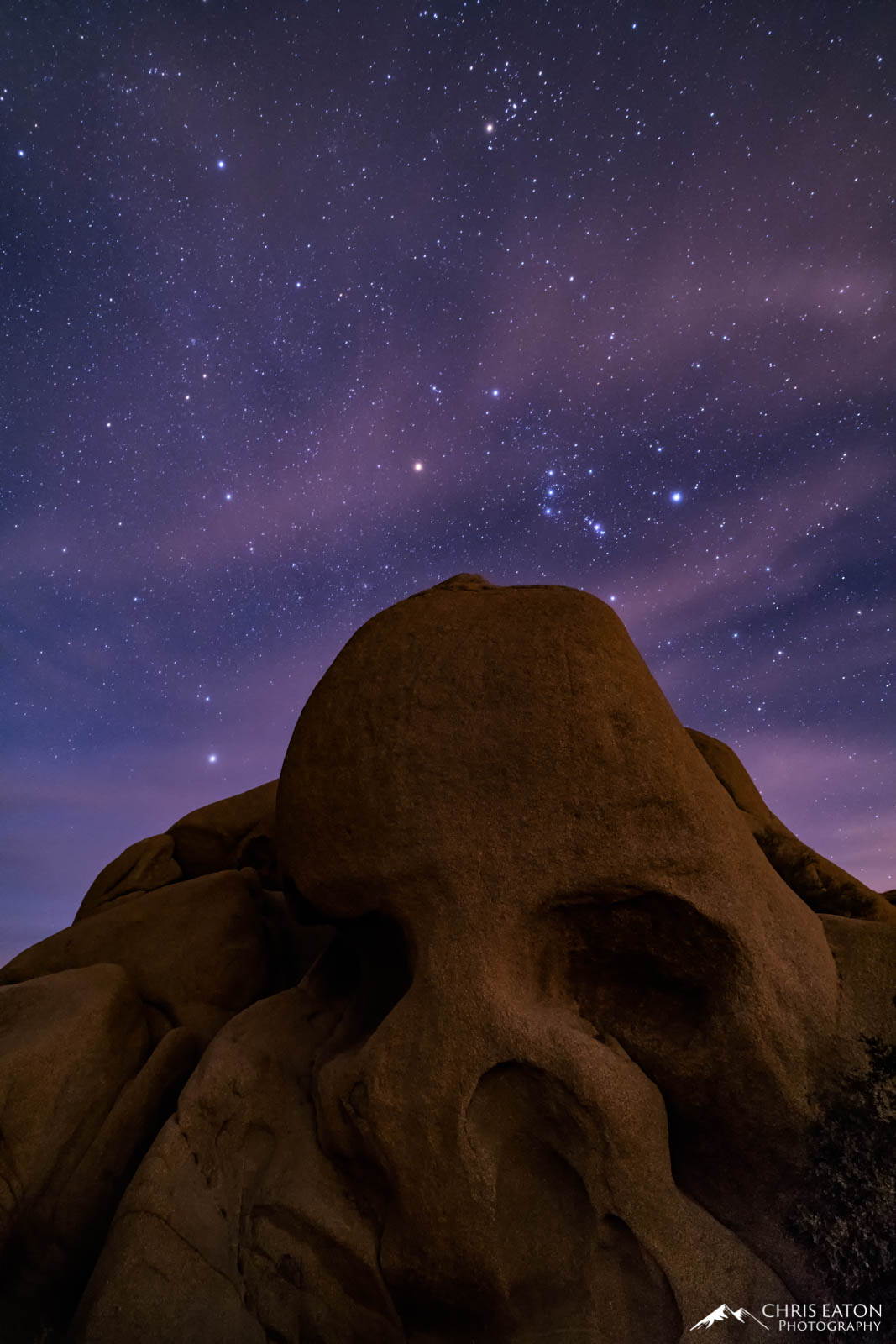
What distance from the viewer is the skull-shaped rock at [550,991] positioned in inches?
262

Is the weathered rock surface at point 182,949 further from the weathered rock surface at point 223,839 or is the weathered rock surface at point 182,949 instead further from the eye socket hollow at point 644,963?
the eye socket hollow at point 644,963

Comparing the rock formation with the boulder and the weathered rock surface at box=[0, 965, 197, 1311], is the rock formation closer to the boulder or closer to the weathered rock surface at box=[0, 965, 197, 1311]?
the weathered rock surface at box=[0, 965, 197, 1311]

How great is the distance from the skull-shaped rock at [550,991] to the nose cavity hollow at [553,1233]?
0.02 m

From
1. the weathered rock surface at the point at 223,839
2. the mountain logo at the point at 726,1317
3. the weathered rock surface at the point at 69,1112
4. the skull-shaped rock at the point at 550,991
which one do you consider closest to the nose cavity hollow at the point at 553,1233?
the skull-shaped rock at the point at 550,991

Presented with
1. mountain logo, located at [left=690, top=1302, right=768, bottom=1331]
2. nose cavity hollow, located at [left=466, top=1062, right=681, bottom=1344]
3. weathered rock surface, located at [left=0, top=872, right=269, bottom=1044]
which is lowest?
mountain logo, located at [left=690, top=1302, right=768, bottom=1331]

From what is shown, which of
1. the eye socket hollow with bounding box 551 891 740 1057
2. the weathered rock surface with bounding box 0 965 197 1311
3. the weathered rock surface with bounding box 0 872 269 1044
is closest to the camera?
the eye socket hollow with bounding box 551 891 740 1057

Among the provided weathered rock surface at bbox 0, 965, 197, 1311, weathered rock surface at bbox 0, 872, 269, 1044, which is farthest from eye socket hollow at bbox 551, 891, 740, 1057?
weathered rock surface at bbox 0, 872, 269, 1044

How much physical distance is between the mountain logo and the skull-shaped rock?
14cm

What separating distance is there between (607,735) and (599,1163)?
4.12 m

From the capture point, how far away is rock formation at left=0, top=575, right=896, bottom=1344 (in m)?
6.64

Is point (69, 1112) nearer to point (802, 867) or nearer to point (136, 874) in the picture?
point (136, 874)

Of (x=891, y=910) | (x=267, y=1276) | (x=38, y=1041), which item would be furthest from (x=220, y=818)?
(x=891, y=910)

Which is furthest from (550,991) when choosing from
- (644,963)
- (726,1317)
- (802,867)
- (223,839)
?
(223,839)

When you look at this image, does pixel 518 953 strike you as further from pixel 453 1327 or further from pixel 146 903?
pixel 146 903
